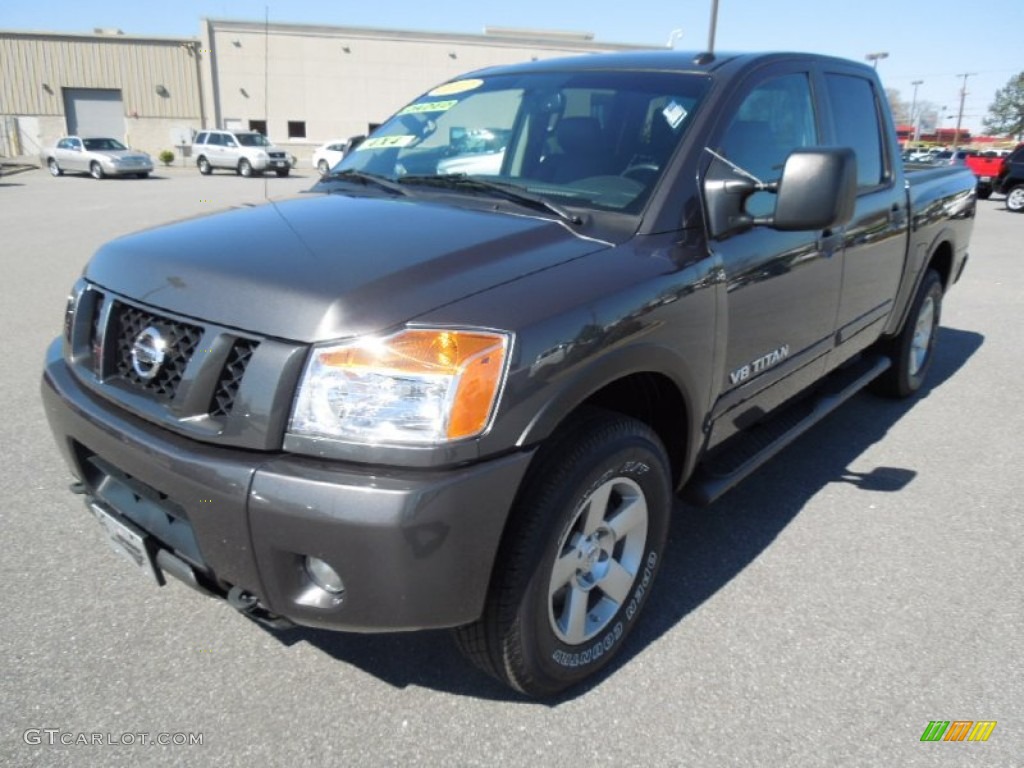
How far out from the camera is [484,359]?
1804 mm

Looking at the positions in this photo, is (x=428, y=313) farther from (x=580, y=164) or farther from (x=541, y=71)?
(x=541, y=71)

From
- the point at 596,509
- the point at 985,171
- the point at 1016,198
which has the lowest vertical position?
the point at 596,509

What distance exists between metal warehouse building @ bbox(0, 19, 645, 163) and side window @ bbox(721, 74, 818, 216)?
46.0 meters

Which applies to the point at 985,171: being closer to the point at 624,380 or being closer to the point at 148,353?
the point at 624,380

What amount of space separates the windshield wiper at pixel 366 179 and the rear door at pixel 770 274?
→ 45.7 inches

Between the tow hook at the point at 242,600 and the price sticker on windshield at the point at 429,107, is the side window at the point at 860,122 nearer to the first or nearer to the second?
the price sticker on windshield at the point at 429,107

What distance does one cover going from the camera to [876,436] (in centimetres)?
445

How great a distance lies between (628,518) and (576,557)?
25 cm

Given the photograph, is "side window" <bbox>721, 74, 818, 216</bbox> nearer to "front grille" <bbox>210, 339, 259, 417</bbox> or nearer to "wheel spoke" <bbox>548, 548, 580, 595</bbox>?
"wheel spoke" <bbox>548, 548, 580, 595</bbox>

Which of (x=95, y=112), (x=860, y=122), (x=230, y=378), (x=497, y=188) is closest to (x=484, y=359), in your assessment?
(x=230, y=378)

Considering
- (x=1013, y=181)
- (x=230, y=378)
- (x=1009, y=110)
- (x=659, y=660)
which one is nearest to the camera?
(x=230, y=378)

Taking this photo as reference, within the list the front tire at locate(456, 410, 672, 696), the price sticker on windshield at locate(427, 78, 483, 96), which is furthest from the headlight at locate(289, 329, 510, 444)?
the price sticker on windshield at locate(427, 78, 483, 96)

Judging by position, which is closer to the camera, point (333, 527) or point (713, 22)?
point (333, 527)

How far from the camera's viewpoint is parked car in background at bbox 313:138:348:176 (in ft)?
12.8
